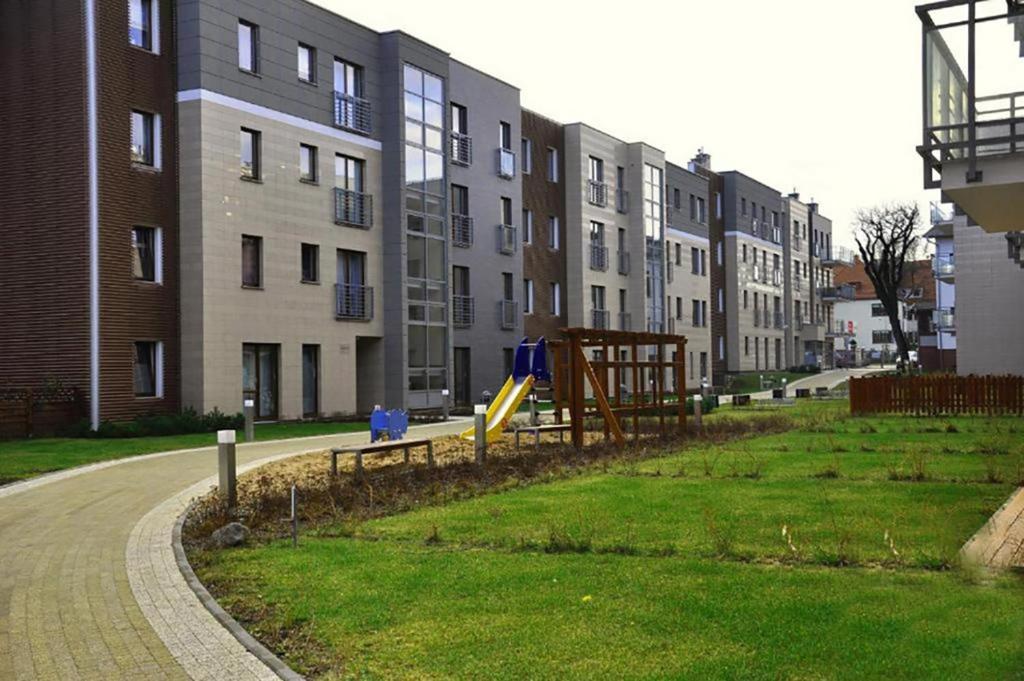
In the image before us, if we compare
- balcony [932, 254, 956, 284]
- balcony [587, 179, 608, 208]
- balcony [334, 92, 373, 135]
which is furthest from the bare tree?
balcony [334, 92, 373, 135]

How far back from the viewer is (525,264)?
44250mm

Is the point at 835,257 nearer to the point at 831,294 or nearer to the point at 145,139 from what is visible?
the point at 831,294

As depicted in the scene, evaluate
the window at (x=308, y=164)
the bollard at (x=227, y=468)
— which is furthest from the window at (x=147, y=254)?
the bollard at (x=227, y=468)

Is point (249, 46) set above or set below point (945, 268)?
above

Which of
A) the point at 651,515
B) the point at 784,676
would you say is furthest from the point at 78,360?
the point at 784,676

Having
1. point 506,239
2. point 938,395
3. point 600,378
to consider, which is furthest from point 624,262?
point 600,378

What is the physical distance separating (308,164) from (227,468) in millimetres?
20318

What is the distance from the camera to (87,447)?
2103cm

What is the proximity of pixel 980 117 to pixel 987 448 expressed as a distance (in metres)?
7.20

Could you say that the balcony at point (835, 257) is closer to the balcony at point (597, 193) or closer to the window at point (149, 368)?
the balcony at point (597, 193)

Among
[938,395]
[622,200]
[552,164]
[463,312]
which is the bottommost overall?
[938,395]

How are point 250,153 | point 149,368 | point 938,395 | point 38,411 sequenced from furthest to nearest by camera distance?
point 938,395
point 250,153
point 149,368
point 38,411

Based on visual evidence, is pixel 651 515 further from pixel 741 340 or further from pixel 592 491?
pixel 741 340

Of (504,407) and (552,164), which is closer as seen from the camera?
(504,407)
